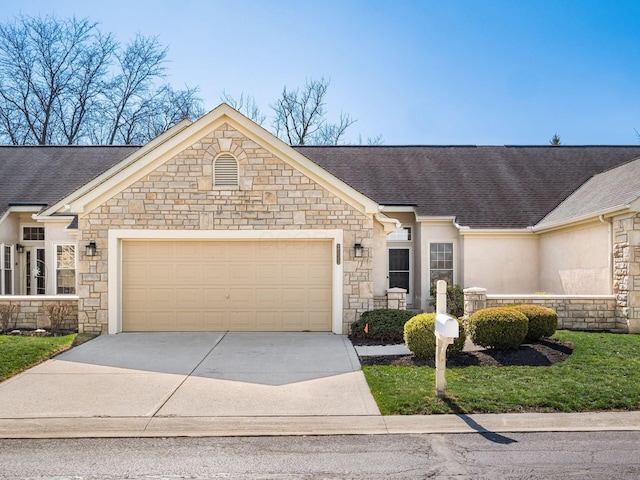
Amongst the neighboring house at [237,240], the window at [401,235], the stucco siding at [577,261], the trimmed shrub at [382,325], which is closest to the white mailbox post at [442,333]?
the trimmed shrub at [382,325]

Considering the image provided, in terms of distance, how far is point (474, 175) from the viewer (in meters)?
19.4

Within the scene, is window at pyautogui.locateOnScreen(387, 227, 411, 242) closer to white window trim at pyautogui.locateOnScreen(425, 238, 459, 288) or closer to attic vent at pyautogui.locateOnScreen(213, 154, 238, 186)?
white window trim at pyautogui.locateOnScreen(425, 238, 459, 288)

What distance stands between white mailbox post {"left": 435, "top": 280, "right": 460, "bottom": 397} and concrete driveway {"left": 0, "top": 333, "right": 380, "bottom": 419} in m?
1.01

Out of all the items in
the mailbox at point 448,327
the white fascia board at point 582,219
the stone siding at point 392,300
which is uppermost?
the white fascia board at point 582,219

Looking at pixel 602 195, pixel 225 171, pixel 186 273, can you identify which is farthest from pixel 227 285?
pixel 602 195

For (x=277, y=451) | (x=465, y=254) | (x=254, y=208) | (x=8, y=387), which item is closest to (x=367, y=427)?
(x=277, y=451)

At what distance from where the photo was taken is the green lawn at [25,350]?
8906 millimetres

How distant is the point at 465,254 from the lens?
16.6m

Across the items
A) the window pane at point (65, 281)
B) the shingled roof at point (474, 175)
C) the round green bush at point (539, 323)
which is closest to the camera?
the round green bush at point (539, 323)

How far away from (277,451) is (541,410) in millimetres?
3428

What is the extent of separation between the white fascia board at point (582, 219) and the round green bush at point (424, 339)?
18.9 ft

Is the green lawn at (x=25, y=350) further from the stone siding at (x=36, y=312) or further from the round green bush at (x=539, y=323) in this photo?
the round green bush at (x=539, y=323)

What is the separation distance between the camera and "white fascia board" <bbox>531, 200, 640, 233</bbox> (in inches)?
480

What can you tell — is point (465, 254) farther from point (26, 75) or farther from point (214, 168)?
point (26, 75)
